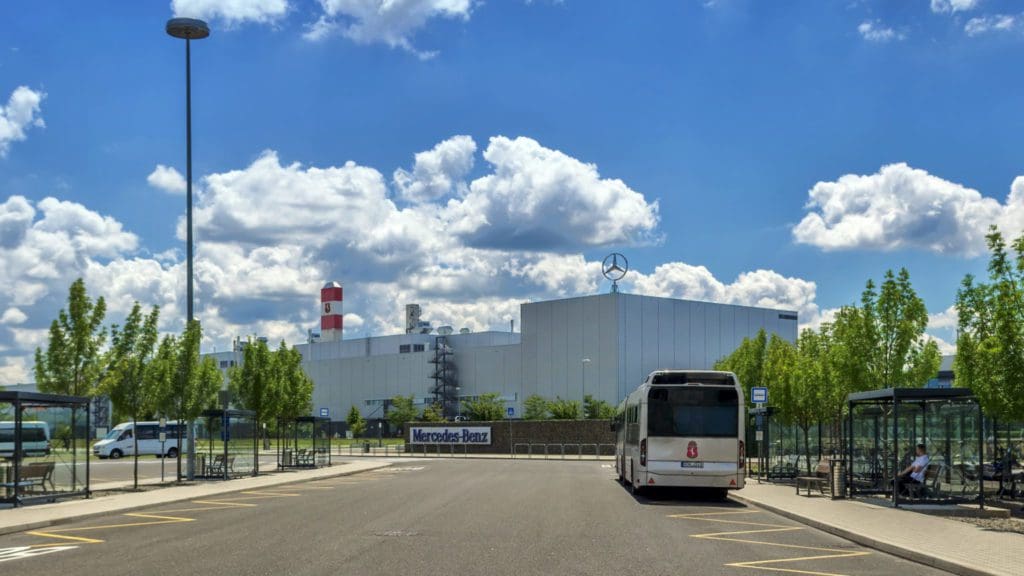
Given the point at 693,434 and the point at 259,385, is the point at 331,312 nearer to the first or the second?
the point at 259,385

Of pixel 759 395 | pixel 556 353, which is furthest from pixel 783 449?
pixel 556 353

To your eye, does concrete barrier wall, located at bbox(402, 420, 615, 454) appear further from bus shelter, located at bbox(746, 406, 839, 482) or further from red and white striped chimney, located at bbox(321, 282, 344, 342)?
red and white striped chimney, located at bbox(321, 282, 344, 342)

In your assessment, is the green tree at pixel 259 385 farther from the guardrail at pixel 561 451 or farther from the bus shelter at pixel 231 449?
the guardrail at pixel 561 451

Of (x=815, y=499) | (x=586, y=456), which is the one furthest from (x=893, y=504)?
(x=586, y=456)

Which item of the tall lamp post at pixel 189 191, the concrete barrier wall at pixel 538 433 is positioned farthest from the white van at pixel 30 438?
the concrete barrier wall at pixel 538 433

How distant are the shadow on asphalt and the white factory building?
172 ft

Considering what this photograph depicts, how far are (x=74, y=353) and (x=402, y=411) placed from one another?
76.8 meters

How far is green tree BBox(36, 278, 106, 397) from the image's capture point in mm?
28859

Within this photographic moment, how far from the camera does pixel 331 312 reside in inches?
4897

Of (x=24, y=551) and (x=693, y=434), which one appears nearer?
(x=24, y=551)

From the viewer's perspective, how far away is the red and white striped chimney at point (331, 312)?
4872 inches

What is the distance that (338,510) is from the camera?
878 inches

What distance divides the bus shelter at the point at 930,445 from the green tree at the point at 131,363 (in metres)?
19.9

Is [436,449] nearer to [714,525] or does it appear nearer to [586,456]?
[586,456]
